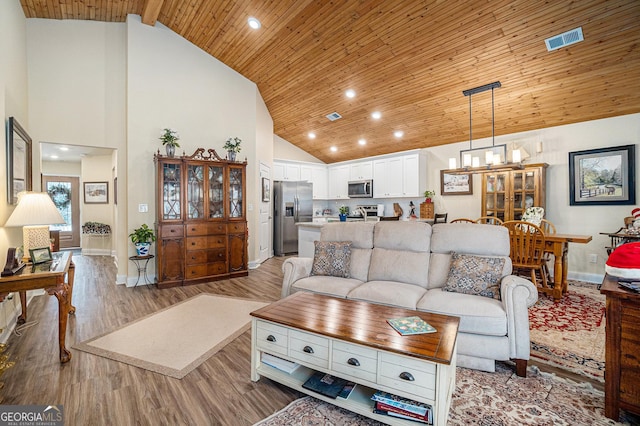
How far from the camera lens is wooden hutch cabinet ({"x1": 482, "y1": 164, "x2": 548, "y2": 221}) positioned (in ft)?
15.8

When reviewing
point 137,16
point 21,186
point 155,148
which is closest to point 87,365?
point 21,186

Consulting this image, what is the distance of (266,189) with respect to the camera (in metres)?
6.52

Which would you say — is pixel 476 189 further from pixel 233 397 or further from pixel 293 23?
pixel 233 397

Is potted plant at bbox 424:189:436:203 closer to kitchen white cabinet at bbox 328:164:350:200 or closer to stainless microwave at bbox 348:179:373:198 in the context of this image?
stainless microwave at bbox 348:179:373:198

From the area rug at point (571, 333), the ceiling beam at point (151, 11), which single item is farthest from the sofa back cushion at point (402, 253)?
the ceiling beam at point (151, 11)

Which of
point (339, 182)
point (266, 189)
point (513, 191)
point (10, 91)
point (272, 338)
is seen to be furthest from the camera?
point (339, 182)

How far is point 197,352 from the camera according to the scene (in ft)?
8.07

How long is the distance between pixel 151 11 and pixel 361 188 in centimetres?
531

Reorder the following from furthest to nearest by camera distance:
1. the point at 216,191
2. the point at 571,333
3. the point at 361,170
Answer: the point at 361,170 → the point at 216,191 → the point at 571,333

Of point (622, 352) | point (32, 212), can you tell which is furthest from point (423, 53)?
point (32, 212)

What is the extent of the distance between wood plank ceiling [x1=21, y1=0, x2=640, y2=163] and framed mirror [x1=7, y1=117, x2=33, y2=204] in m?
2.14

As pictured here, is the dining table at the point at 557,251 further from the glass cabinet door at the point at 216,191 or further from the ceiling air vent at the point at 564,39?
the glass cabinet door at the point at 216,191

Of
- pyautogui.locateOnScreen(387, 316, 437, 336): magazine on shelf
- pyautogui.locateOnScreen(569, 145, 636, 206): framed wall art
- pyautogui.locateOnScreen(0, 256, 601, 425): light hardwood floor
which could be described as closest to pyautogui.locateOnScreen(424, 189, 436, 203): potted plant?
pyautogui.locateOnScreen(569, 145, 636, 206): framed wall art

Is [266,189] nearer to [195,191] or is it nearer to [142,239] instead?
[195,191]
